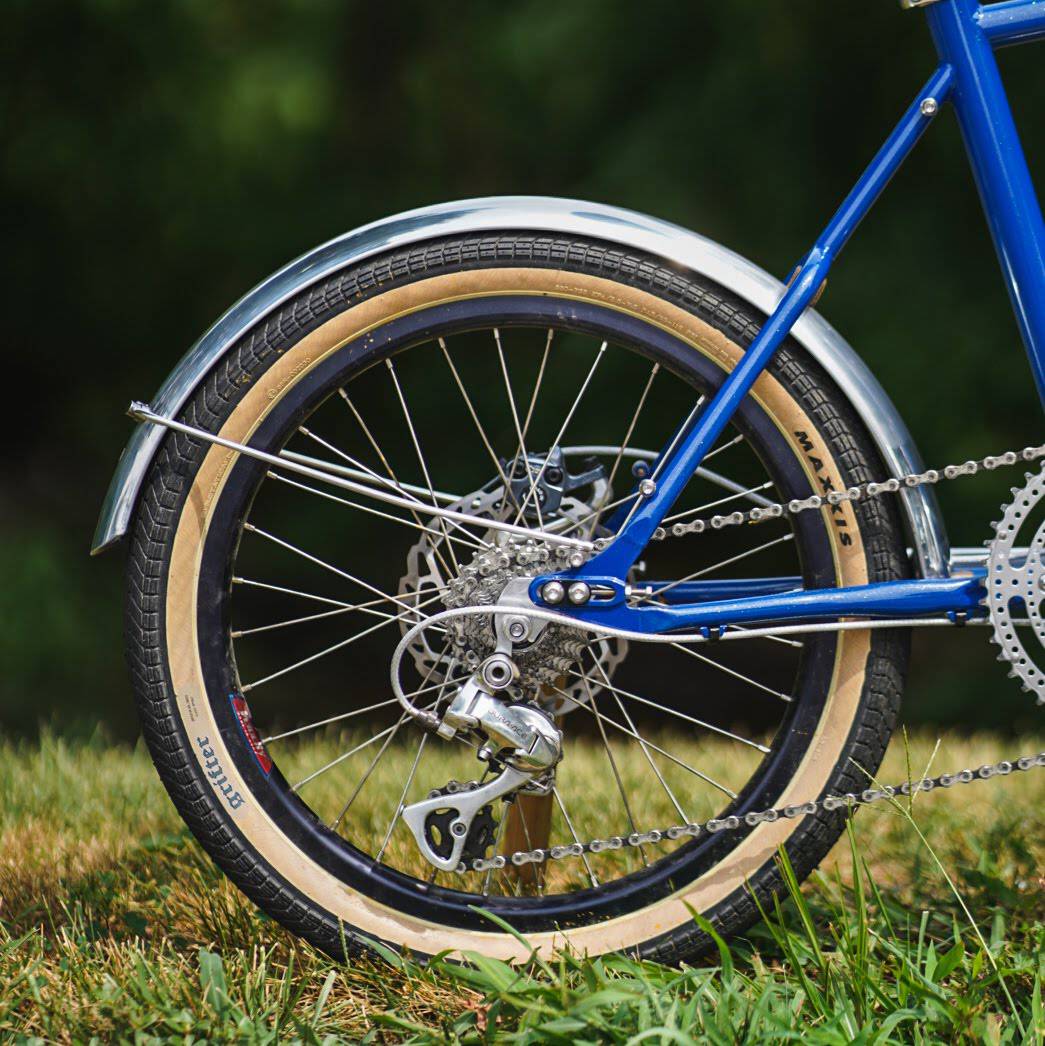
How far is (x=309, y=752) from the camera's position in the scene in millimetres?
3037

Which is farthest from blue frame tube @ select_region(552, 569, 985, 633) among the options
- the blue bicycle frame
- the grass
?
the grass

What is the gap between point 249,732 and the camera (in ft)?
5.79

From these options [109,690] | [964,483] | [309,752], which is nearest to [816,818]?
[309,752]

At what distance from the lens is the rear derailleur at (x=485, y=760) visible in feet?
5.59

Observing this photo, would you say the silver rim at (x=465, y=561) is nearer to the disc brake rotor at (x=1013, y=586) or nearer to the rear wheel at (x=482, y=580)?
the rear wheel at (x=482, y=580)

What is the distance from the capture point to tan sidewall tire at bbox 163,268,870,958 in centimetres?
168

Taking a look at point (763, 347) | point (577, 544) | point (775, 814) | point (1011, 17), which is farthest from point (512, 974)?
point (1011, 17)

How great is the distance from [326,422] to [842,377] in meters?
2.94

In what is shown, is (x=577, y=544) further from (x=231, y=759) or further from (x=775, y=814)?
(x=231, y=759)

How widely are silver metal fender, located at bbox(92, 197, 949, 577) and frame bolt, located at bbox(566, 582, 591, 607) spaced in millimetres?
413

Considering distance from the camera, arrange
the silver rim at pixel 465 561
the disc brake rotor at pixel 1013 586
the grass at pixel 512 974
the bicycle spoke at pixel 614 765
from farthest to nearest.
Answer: the silver rim at pixel 465 561 < the bicycle spoke at pixel 614 765 < the disc brake rotor at pixel 1013 586 < the grass at pixel 512 974

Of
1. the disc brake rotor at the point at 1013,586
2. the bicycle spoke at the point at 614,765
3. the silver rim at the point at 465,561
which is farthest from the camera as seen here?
→ the silver rim at the point at 465,561

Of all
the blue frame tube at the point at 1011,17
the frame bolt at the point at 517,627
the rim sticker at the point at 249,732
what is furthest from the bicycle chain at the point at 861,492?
the rim sticker at the point at 249,732

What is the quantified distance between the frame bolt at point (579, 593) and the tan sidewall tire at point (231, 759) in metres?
0.32
